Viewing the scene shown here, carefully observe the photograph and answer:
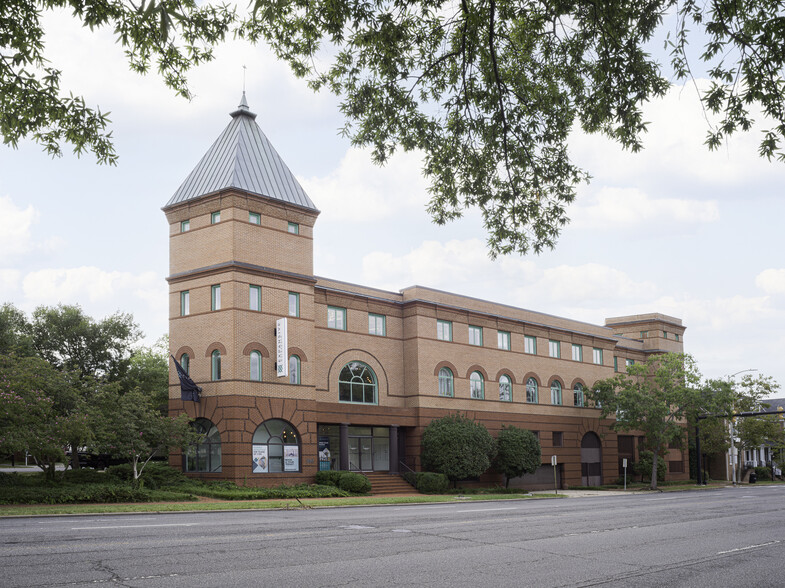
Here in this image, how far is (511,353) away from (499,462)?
803 cm

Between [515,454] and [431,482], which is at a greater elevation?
[515,454]

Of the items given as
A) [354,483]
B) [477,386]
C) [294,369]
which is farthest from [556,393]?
[294,369]

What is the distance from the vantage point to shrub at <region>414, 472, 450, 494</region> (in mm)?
39781

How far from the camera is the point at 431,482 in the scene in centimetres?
3975

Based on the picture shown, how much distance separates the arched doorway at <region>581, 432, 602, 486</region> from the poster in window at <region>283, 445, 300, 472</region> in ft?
83.3

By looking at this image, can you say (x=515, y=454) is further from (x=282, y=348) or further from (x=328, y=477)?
(x=282, y=348)

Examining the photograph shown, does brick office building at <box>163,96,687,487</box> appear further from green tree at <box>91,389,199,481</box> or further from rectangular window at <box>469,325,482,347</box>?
green tree at <box>91,389,199,481</box>

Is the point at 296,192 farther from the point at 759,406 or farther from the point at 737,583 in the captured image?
the point at 759,406

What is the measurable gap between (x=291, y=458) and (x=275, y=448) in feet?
3.42

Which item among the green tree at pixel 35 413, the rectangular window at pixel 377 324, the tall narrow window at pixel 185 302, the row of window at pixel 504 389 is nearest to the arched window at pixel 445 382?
the row of window at pixel 504 389

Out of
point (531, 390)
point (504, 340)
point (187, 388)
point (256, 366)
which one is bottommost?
point (531, 390)

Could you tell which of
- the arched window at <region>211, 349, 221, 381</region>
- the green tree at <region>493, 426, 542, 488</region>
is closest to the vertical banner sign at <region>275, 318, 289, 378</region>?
the arched window at <region>211, 349, 221, 381</region>

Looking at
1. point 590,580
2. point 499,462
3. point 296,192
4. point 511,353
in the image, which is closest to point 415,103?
point 590,580

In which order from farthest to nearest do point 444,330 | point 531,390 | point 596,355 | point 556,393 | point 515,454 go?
1. point 596,355
2. point 556,393
3. point 531,390
4. point 444,330
5. point 515,454
